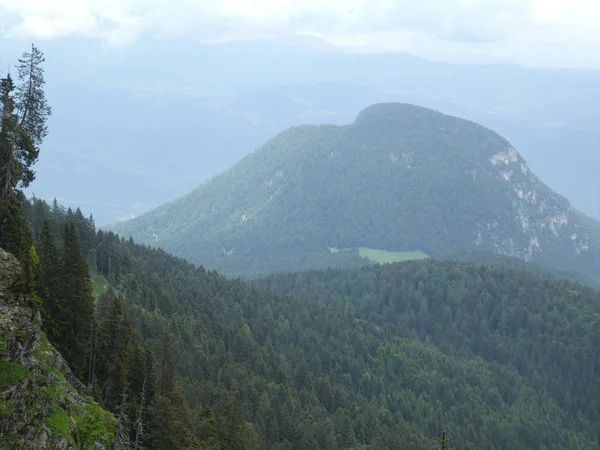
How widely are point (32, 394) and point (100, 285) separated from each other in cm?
4651

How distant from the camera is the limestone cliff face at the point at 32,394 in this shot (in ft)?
97.7

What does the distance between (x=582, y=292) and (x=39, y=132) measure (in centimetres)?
17959

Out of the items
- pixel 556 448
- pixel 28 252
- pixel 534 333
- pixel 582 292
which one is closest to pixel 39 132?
pixel 28 252

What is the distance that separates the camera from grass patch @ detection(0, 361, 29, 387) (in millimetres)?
30234

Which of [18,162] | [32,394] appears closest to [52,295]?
[18,162]

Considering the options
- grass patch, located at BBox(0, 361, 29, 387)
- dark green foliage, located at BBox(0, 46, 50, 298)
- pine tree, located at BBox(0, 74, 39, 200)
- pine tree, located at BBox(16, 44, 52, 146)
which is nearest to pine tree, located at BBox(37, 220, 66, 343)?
dark green foliage, located at BBox(0, 46, 50, 298)

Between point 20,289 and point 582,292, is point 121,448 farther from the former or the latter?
point 582,292

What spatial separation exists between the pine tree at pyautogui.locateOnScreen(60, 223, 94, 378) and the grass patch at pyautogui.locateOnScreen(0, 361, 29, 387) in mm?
11222

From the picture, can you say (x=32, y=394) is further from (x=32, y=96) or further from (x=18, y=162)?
(x=32, y=96)

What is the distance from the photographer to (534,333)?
587ft

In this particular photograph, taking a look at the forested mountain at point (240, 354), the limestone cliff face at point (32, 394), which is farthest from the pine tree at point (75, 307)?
the limestone cliff face at point (32, 394)

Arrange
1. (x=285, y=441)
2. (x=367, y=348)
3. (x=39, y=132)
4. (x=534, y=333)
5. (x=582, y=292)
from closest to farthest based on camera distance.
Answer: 1. (x=39, y=132)
2. (x=285, y=441)
3. (x=367, y=348)
4. (x=534, y=333)
5. (x=582, y=292)

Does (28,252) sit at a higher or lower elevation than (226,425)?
higher

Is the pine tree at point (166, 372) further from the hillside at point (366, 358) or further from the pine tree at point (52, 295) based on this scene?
the pine tree at point (52, 295)
